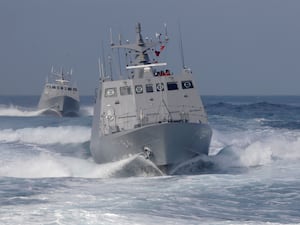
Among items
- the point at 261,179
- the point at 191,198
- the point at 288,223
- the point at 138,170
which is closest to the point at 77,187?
the point at 138,170

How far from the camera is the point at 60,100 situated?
238 ft

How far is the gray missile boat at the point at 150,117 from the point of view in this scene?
20.9 metres

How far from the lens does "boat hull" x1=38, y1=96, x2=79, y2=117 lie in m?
72.0

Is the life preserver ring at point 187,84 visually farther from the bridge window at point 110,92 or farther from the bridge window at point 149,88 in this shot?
the bridge window at point 110,92

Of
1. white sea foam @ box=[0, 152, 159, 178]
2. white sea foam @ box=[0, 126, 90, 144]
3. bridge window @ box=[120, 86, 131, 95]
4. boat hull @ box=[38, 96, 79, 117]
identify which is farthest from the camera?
boat hull @ box=[38, 96, 79, 117]

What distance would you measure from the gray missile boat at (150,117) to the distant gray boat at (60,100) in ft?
156

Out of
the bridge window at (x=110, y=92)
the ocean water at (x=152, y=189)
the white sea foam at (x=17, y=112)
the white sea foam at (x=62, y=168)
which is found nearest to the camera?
the ocean water at (x=152, y=189)

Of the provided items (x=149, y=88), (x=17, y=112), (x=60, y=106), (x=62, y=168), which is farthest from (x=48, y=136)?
(x=17, y=112)

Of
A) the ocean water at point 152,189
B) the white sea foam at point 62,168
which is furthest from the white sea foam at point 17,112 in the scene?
the white sea foam at point 62,168

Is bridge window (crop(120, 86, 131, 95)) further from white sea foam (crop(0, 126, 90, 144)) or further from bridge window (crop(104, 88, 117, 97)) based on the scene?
white sea foam (crop(0, 126, 90, 144))

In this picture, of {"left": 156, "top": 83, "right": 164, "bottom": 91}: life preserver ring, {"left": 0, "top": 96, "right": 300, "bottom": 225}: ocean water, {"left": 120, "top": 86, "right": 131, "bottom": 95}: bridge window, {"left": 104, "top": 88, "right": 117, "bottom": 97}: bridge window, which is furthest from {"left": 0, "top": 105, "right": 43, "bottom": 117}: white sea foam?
{"left": 156, "top": 83, "right": 164, "bottom": 91}: life preserver ring

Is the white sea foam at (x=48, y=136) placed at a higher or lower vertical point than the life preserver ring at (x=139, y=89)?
lower

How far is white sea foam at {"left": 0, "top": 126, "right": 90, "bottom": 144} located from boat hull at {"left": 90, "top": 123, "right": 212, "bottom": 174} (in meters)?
15.6

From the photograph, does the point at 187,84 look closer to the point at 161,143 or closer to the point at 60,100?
the point at 161,143
